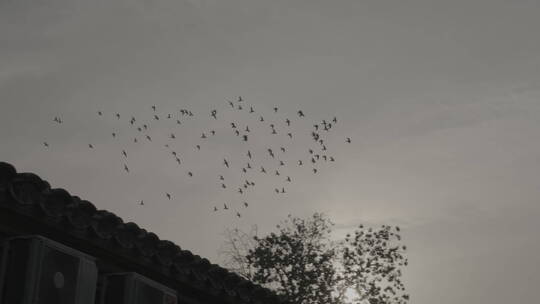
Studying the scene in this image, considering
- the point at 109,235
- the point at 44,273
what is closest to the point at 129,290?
the point at 109,235

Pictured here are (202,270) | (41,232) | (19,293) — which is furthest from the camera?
(202,270)

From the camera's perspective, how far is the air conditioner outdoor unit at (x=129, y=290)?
13406mm

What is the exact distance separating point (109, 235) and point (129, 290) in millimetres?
995

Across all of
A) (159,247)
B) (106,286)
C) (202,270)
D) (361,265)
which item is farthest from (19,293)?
(361,265)

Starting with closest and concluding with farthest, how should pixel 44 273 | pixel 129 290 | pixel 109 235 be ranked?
1. pixel 44 273
2. pixel 109 235
3. pixel 129 290

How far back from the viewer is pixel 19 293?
37.8 feet

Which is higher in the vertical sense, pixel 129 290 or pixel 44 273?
pixel 129 290

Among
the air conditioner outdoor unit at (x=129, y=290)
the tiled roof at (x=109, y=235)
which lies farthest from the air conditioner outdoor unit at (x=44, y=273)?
the air conditioner outdoor unit at (x=129, y=290)

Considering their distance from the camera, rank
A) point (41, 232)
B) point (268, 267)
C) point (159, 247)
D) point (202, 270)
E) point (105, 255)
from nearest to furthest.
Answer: point (41, 232) < point (105, 255) < point (159, 247) < point (202, 270) < point (268, 267)

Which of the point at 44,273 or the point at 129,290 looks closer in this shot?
the point at 44,273

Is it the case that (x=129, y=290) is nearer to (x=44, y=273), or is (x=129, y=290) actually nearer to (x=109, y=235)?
(x=109, y=235)

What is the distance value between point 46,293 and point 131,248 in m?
2.18

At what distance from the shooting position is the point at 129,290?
43.9 feet

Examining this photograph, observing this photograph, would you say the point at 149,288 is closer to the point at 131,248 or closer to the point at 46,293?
the point at 131,248
